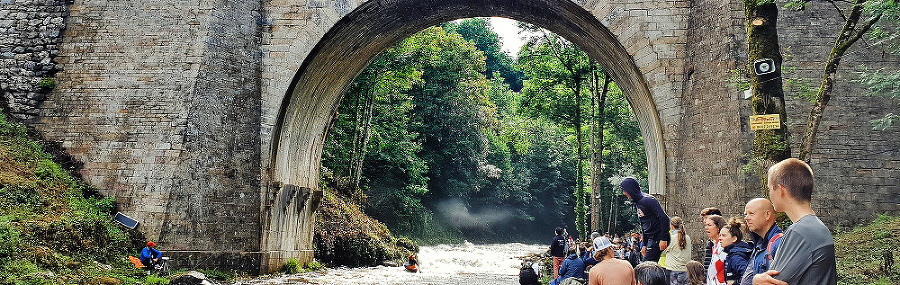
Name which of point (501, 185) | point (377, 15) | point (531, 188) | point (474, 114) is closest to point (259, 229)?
point (377, 15)

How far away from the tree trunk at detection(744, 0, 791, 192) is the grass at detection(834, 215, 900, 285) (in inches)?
78.9

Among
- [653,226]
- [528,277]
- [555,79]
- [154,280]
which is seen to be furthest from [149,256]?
[555,79]

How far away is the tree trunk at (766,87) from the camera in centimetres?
704

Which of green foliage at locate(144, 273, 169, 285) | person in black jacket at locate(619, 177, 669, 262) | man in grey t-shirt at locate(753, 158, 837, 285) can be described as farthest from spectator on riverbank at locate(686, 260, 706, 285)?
green foliage at locate(144, 273, 169, 285)

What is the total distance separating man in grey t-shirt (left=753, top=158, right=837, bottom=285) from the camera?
261 centimetres

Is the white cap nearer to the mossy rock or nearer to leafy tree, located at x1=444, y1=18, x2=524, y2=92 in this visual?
the mossy rock

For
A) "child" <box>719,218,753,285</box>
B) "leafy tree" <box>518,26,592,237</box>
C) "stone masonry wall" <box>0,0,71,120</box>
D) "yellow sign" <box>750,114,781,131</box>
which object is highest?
"leafy tree" <box>518,26,592,237</box>

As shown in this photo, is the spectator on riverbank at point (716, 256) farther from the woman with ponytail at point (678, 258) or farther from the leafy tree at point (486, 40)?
the leafy tree at point (486, 40)

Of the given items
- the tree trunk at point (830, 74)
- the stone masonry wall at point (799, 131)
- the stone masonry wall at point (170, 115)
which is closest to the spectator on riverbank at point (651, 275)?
the tree trunk at point (830, 74)

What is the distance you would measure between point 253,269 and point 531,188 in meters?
41.1

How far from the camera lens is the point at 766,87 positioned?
718 cm

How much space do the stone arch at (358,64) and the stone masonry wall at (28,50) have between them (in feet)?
16.6

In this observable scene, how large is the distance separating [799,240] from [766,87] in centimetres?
506

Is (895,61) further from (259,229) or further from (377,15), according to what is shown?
(259,229)
